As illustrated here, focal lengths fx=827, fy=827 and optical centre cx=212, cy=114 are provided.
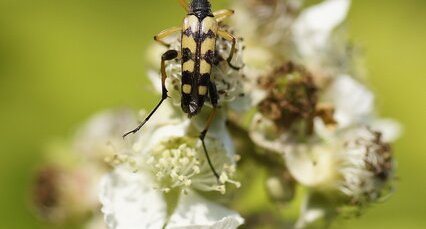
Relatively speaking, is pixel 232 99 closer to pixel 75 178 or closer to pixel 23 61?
pixel 75 178

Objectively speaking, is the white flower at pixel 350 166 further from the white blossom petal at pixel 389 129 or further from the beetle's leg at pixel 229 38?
the white blossom petal at pixel 389 129

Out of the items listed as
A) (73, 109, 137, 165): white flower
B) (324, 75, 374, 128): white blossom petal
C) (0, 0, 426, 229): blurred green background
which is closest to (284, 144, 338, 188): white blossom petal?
(324, 75, 374, 128): white blossom petal

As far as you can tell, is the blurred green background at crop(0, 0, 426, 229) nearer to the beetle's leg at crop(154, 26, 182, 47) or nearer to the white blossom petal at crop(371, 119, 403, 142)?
the white blossom petal at crop(371, 119, 403, 142)

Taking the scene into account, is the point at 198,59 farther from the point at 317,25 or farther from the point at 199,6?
the point at 317,25

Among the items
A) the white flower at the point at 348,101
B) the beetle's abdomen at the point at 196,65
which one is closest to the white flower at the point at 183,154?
the beetle's abdomen at the point at 196,65

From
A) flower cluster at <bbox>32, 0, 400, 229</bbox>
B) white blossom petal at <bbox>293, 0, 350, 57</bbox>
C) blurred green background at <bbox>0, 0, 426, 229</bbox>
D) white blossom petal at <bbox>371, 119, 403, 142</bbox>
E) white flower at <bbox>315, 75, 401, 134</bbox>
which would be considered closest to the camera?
flower cluster at <bbox>32, 0, 400, 229</bbox>

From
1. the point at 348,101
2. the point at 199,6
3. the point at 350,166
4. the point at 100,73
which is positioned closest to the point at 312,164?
the point at 350,166

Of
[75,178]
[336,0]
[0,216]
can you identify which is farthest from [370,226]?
[0,216]
